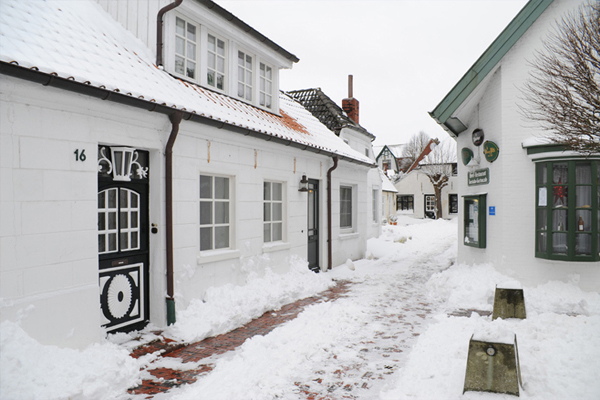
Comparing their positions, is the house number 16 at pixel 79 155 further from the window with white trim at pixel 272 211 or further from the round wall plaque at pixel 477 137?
the round wall plaque at pixel 477 137

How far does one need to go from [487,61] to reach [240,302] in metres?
6.96

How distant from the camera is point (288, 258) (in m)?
9.02

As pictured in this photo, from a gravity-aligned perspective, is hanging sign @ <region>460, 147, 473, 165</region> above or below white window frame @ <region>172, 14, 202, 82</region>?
below

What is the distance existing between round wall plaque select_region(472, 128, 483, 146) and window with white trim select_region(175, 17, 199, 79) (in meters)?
6.39

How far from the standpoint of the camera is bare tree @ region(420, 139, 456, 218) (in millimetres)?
35000

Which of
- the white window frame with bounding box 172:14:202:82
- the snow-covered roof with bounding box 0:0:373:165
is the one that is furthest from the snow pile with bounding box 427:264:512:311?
the white window frame with bounding box 172:14:202:82

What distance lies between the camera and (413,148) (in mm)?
60438

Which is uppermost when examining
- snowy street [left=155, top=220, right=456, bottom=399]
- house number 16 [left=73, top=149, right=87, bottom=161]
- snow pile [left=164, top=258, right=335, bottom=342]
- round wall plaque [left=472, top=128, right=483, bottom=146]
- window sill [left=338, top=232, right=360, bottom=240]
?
round wall plaque [left=472, top=128, right=483, bottom=146]

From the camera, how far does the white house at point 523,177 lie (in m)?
7.68

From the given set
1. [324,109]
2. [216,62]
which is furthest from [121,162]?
[324,109]

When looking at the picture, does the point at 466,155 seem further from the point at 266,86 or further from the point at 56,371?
the point at 56,371

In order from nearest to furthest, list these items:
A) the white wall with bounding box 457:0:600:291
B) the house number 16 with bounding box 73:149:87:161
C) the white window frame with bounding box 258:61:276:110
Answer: the house number 16 with bounding box 73:149:87:161, the white wall with bounding box 457:0:600:291, the white window frame with bounding box 258:61:276:110

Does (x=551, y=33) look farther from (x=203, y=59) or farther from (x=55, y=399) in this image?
(x=55, y=399)

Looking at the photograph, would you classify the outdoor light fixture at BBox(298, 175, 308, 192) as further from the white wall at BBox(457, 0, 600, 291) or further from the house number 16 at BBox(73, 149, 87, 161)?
the house number 16 at BBox(73, 149, 87, 161)
